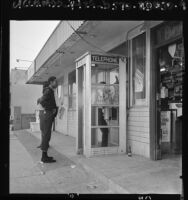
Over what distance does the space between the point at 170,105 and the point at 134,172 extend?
7.55ft

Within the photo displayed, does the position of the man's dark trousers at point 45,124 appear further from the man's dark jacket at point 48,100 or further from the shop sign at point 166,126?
the shop sign at point 166,126

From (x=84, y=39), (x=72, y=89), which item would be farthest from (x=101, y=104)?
(x=72, y=89)

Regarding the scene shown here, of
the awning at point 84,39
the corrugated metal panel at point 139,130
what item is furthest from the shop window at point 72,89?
the corrugated metal panel at point 139,130

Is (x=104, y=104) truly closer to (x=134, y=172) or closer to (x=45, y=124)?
(x=45, y=124)

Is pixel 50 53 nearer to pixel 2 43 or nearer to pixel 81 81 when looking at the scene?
pixel 81 81

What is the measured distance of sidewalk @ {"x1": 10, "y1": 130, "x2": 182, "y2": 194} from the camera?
3.70 meters

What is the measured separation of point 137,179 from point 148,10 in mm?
2437

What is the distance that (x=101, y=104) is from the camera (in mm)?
5840

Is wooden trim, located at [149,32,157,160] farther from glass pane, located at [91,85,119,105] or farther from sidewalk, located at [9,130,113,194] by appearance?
sidewalk, located at [9,130,113,194]

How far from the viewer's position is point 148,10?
107 inches

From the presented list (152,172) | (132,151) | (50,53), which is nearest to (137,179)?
(152,172)

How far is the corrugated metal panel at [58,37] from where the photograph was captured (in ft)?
17.7

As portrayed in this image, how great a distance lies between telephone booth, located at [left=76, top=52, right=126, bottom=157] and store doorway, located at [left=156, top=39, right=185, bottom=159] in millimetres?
854

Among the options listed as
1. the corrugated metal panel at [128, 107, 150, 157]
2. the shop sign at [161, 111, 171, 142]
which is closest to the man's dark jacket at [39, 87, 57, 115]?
the corrugated metal panel at [128, 107, 150, 157]
